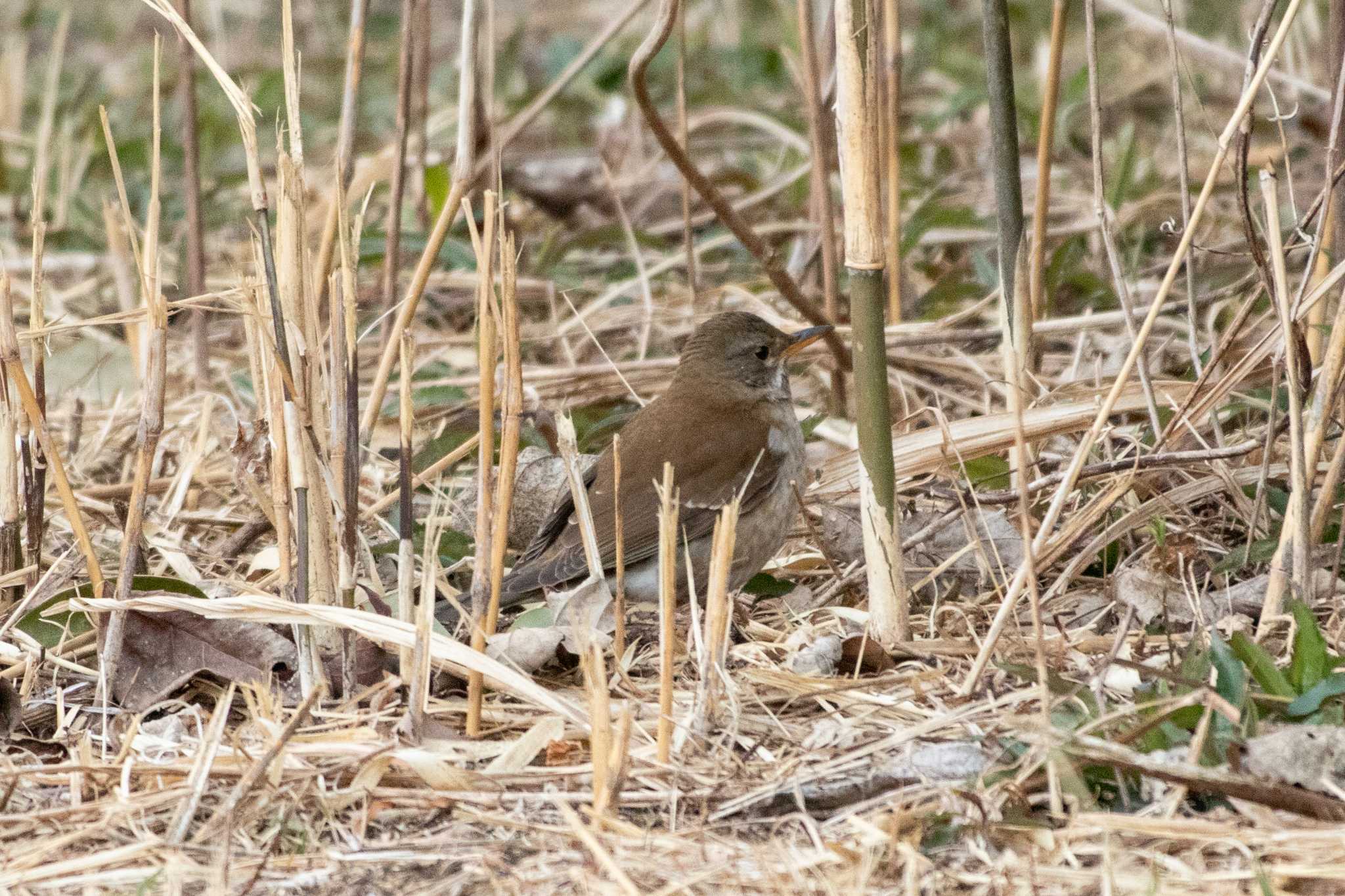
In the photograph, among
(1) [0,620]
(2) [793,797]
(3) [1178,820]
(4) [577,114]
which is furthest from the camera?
(4) [577,114]

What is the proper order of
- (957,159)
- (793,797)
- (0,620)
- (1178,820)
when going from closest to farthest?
(1178,820), (793,797), (0,620), (957,159)

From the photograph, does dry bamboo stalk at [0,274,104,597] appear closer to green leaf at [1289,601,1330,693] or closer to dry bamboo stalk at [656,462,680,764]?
dry bamboo stalk at [656,462,680,764]

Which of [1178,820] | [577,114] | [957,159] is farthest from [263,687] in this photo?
[577,114]

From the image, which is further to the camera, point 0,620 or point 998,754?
point 0,620

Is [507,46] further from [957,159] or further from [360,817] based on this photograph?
[360,817]

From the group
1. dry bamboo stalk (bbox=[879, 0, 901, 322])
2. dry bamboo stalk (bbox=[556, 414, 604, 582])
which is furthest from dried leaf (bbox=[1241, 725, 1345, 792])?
dry bamboo stalk (bbox=[879, 0, 901, 322])

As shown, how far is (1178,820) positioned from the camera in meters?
2.46

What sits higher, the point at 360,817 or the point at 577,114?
the point at 577,114

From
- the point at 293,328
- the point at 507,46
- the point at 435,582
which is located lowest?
the point at 435,582

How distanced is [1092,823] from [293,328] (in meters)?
1.69

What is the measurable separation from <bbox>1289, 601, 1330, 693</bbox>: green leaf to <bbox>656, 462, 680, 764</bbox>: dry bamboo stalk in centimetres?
109

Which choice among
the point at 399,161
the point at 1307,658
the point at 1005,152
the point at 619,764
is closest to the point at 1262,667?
the point at 1307,658

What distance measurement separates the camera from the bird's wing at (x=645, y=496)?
13.5 ft

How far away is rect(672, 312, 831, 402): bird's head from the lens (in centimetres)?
473
